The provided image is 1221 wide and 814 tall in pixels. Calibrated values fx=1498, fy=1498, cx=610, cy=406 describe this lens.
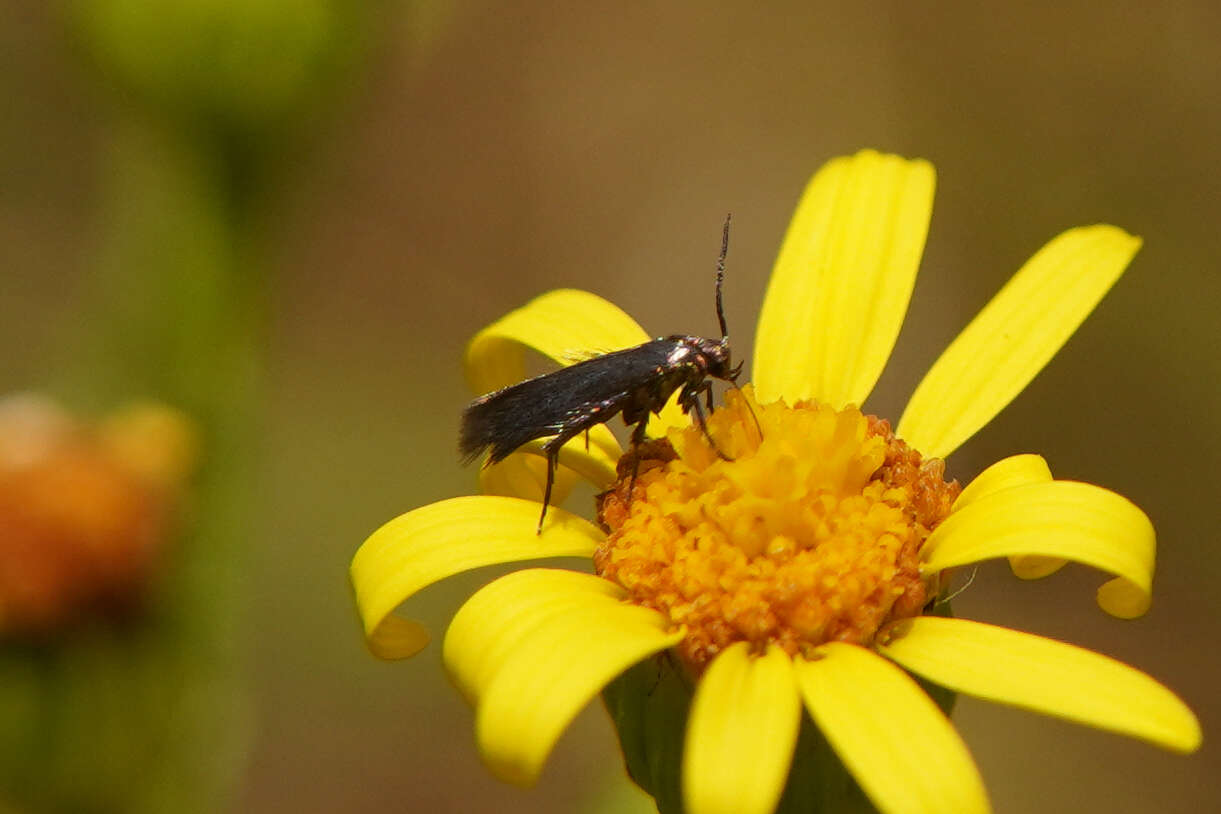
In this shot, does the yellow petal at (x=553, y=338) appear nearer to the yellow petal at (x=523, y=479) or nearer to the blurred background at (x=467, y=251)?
the yellow petal at (x=523, y=479)

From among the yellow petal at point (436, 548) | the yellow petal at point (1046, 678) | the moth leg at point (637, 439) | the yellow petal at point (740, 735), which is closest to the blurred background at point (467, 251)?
the yellow petal at point (436, 548)

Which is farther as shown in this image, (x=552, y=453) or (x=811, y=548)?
(x=552, y=453)

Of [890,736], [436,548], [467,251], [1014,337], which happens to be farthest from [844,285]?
[467,251]

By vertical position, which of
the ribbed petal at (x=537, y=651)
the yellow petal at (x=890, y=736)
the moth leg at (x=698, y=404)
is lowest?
the yellow petal at (x=890, y=736)

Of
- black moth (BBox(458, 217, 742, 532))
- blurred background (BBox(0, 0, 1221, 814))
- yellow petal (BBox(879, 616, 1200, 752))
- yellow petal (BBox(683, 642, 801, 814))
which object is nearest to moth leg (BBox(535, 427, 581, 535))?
black moth (BBox(458, 217, 742, 532))

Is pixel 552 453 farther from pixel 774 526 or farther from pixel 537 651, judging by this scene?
pixel 537 651

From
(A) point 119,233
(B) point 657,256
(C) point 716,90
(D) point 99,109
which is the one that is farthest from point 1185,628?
(D) point 99,109

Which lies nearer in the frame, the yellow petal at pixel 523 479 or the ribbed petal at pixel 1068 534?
the ribbed petal at pixel 1068 534
